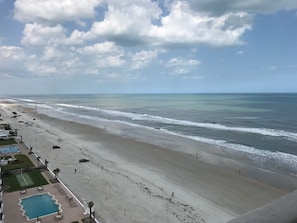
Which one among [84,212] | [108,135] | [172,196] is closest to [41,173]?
[84,212]

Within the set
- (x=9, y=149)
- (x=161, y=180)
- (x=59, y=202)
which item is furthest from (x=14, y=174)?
(x=161, y=180)

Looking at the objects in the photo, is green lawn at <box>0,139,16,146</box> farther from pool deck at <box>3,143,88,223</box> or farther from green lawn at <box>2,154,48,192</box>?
pool deck at <box>3,143,88,223</box>

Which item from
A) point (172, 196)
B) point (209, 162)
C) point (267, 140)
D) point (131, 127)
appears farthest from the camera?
point (131, 127)

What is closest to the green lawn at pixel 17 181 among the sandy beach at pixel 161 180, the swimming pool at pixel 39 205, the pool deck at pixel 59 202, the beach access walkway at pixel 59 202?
the beach access walkway at pixel 59 202

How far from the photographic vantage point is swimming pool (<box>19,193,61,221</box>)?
20.5 m

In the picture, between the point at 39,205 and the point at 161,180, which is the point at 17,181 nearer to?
the point at 39,205

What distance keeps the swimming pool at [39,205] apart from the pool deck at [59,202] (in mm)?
349

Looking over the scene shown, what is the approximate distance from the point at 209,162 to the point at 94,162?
14579 mm

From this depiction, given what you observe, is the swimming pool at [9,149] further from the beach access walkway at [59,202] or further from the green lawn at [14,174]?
the beach access walkway at [59,202]

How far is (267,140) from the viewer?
46.1m

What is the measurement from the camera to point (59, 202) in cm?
2194

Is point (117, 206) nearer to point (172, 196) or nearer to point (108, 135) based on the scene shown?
point (172, 196)

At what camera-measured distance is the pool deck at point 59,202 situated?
19.5 metres

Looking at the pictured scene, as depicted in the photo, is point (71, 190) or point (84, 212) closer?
point (84, 212)
